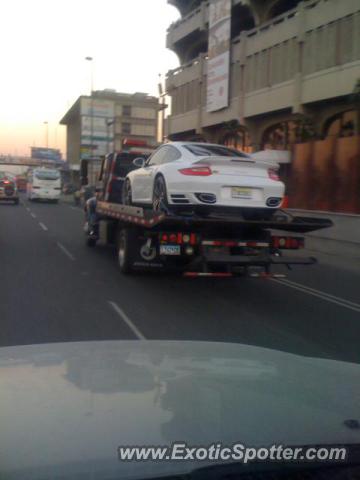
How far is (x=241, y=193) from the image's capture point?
369 inches

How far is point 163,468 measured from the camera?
1.97 m

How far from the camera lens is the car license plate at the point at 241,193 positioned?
930cm

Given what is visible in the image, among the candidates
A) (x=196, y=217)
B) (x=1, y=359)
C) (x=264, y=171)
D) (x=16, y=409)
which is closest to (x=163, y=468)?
(x=16, y=409)

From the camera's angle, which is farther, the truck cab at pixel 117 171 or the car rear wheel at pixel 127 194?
the truck cab at pixel 117 171

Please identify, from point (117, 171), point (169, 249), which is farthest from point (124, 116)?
point (169, 249)

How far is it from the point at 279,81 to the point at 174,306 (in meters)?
21.1

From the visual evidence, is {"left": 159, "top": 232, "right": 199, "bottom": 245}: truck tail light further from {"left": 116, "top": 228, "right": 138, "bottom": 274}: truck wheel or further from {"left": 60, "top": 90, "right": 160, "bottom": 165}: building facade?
{"left": 60, "top": 90, "right": 160, "bottom": 165}: building facade

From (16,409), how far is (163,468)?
2.41ft

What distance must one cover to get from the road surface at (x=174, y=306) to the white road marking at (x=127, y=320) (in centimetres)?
1

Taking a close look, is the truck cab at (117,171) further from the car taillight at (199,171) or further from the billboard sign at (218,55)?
the billboard sign at (218,55)

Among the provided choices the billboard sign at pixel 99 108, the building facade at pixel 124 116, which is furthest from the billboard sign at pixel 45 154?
the billboard sign at pixel 99 108

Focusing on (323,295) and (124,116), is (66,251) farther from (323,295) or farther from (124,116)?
(124,116)

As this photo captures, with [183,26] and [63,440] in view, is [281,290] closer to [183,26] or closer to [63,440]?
[63,440]

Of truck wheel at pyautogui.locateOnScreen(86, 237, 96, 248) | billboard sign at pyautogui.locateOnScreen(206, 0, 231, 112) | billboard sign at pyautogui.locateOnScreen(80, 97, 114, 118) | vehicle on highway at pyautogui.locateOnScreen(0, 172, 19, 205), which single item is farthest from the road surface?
billboard sign at pyautogui.locateOnScreen(80, 97, 114, 118)
